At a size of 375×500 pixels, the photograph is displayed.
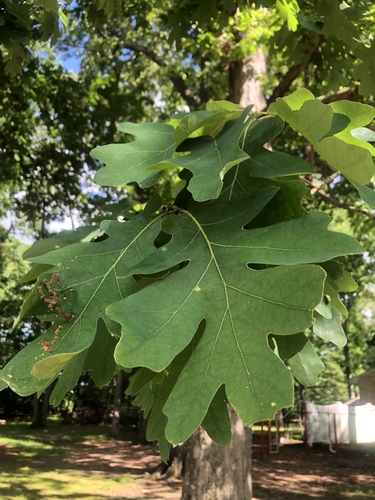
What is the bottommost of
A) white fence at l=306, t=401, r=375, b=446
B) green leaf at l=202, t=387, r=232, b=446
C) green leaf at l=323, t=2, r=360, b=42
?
white fence at l=306, t=401, r=375, b=446

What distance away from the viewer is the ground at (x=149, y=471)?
35.5 feet

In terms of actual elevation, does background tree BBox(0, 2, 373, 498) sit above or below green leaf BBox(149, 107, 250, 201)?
above

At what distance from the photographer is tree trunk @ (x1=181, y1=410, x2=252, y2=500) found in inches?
197

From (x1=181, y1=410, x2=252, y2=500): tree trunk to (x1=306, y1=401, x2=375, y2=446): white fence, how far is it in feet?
52.5

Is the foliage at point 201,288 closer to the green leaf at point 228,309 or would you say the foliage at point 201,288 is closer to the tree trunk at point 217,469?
the green leaf at point 228,309

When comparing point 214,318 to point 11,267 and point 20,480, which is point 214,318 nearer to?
point 20,480

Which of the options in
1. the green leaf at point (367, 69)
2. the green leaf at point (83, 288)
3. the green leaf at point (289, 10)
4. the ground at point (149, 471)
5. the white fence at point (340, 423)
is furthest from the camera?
the white fence at point (340, 423)

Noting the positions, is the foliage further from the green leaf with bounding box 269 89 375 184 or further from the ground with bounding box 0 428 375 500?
the ground with bounding box 0 428 375 500

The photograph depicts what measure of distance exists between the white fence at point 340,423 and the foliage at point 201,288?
795 inches

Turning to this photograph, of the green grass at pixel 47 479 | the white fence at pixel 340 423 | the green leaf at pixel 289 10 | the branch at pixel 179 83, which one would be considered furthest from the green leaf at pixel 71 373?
the white fence at pixel 340 423

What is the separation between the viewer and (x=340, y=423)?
2225 centimetres

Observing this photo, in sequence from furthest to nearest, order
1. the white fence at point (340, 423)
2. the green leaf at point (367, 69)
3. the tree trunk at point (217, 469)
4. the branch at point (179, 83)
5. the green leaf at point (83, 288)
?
the white fence at point (340, 423) < the branch at point (179, 83) < the tree trunk at point (217, 469) < the green leaf at point (367, 69) < the green leaf at point (83, 288)

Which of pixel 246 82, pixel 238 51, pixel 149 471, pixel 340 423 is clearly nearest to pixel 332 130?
pixel 238 51

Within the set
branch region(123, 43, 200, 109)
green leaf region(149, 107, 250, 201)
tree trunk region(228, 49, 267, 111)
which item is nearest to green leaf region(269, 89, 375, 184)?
green leaf region(149, 107, 250, 201)
